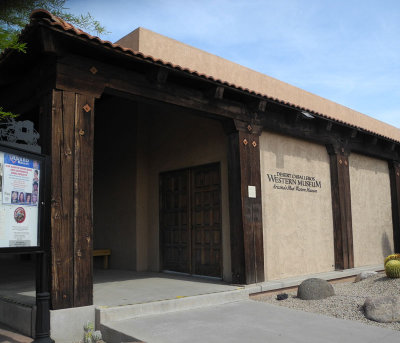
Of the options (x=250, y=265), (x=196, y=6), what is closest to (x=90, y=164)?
(x=196, y=6)

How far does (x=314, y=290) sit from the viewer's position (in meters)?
7.04

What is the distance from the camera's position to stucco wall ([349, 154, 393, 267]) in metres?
10.5

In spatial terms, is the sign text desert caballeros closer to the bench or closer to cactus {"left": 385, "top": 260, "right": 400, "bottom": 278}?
cactus {"left": 385, "top": 260, "right": 400, "bottom": 278}

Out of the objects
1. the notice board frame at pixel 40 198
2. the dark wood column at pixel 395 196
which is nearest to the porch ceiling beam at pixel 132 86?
the notice board frame at pixel 40 198

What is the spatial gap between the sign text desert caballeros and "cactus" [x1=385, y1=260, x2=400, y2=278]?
85.0 inches

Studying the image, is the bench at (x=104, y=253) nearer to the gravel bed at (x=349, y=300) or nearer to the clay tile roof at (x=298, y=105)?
the gravel bed at (x=349, y=300)

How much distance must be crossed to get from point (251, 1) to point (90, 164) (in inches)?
115

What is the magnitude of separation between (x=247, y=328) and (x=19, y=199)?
3040mm

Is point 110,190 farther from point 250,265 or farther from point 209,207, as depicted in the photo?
point 250,265

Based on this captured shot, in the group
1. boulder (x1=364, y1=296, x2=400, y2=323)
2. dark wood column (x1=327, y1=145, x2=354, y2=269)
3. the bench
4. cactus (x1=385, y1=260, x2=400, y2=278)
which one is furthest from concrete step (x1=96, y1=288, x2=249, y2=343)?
the bench

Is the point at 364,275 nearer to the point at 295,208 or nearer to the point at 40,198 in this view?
the point at 295,208

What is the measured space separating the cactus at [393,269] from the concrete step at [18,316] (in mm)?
6612

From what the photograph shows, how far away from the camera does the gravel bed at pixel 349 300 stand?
19.7 ft

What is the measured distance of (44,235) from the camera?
4.42 metres
